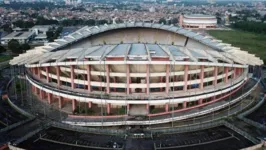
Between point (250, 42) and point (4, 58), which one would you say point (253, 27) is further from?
point (4, 58)

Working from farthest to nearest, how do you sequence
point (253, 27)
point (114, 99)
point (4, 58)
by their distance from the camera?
point (253, 27) → point (4, 58) → point (114, 99)

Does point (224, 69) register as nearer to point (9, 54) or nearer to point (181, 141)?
point (181, 141)

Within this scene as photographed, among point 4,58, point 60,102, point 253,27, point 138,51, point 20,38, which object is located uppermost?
point 253,27

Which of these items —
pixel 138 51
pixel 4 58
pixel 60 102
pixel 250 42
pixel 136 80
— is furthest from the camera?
pixel 250 42

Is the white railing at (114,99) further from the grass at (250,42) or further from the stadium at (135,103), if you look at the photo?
the grass at (250,42)

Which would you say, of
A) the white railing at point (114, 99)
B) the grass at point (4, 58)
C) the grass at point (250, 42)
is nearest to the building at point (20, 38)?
the grass at point (4, 58)

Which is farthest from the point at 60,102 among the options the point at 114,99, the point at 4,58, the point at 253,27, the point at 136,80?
the point at 253,27

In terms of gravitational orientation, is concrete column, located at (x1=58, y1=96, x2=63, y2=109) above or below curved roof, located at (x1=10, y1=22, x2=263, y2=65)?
below

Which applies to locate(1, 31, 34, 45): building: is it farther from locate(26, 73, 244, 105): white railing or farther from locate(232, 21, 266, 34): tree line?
locate(232, 21, 266, 34): tree line

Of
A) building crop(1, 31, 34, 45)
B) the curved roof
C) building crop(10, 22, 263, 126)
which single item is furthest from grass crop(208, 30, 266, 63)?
building crop(1, 31, 34, 45)

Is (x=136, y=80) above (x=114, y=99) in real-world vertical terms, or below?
above

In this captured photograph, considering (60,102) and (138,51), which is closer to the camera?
(138,51)
